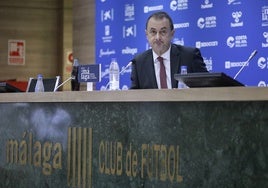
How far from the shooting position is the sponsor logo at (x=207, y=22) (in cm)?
678

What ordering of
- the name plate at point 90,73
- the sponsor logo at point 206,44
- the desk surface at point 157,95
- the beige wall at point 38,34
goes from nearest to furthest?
the desk surface at point 157,95 < the name plate at point 90,73 < the sponsor logo at point 206,44 < the beige wall at point 38,34

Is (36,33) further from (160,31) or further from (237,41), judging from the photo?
(160,31)

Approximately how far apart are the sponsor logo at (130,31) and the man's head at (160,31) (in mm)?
2717

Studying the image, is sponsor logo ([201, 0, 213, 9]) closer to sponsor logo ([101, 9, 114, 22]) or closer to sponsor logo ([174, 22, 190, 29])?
sponsor logo ([174, 22, 190, 29])

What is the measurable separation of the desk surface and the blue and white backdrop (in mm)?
2814

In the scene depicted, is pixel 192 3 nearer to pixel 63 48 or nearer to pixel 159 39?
pixel 159 39

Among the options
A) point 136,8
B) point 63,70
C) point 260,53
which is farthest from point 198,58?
point 63,70

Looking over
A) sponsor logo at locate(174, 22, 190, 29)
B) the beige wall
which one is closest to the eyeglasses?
sponsor logo at locate(174, 22, 190, 29)

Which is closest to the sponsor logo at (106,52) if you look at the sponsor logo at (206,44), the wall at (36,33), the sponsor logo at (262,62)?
the sponsor logo at (206,44)

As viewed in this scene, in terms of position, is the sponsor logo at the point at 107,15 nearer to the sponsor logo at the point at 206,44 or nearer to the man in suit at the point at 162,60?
the sponsor logo at the point at 206,44

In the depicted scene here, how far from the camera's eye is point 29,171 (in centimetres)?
416

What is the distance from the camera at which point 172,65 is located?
501 cm

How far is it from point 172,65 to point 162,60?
0.10 metres

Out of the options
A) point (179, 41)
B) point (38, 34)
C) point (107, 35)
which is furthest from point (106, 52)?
point (38, 34)
